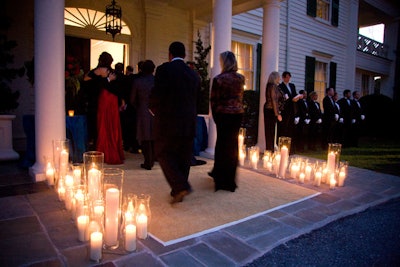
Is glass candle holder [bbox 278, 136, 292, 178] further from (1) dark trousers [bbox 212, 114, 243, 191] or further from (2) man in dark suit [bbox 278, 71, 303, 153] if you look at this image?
(2) man in dark suit [bbox 278, 71, 303, 153]

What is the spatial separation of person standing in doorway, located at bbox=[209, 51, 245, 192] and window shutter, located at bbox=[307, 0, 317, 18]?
11.1 metres

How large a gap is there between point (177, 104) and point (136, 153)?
3696 mm

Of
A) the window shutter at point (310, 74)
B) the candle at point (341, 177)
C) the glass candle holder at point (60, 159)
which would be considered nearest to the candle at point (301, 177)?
the candle at point (341, 177)

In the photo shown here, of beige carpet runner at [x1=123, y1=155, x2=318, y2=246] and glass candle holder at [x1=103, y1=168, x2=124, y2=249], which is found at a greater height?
glass candle holder at [x1=103, y1=168, x2=124, y2=249]

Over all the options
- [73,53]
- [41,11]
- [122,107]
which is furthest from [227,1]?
[73,53]

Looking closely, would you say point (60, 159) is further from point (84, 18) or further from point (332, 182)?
point (84, 18)

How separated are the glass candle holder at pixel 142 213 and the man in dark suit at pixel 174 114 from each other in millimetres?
909

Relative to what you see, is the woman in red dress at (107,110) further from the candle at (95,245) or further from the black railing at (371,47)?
the black railing at (371,47)

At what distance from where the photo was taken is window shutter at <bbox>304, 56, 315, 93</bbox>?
13930mm

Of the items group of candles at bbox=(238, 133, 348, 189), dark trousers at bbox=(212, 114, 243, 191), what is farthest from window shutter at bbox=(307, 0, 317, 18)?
dark trousers at bbox=(212, 114, 243, 191)

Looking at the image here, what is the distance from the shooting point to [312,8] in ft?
45.2

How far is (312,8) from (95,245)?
1402 cm

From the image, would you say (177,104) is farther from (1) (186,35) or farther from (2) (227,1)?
(1) (186,35)

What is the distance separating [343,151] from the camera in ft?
30.0
